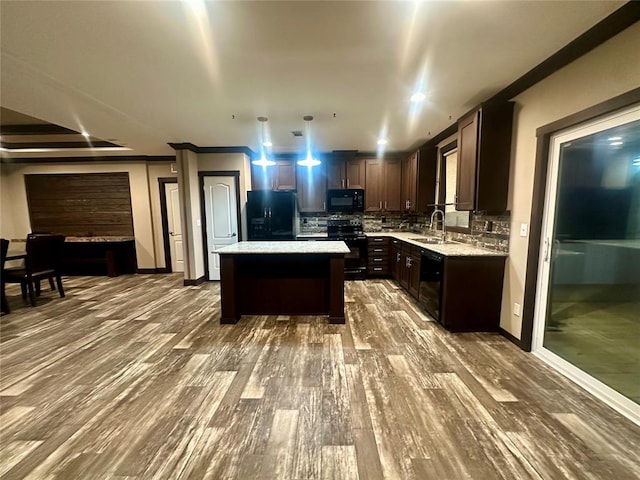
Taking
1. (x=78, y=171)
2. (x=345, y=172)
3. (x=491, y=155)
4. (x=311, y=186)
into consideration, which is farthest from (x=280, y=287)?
(x=78, y=171)

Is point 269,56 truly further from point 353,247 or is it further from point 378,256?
point 378,256

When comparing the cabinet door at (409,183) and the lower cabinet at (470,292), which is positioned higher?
the cabinet door at (409,183)

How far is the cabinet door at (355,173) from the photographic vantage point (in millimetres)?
5520

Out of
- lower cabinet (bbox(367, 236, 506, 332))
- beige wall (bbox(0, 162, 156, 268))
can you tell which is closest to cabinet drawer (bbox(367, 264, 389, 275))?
lower cabinet (bbox(367, 236, 506, 332))

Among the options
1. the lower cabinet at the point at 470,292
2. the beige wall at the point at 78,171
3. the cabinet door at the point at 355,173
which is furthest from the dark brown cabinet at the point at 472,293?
the beige wall at the point at 78,171

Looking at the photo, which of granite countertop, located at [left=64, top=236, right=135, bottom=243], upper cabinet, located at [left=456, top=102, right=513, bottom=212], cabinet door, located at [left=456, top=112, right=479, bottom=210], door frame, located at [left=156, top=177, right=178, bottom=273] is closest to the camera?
upper cabinet, located at [left=456, top=102, right=513, bottom=212]

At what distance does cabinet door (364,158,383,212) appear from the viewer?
18.1ft

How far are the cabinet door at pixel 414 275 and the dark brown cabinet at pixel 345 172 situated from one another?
2.12 m

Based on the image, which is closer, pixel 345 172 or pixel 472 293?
pixel 472 293

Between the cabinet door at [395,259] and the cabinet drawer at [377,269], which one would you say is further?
the cabinet drawer at [377,269]

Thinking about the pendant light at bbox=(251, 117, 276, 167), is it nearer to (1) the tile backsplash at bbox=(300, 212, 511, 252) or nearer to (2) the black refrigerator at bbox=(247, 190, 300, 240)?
(2) the black refrigerator at bbox=(247, 190, 300, 240)

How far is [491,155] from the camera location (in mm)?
2879

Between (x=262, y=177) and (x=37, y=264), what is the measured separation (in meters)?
3.82

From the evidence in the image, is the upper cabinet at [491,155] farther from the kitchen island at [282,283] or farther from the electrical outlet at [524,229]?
the kitchen island at [282,283]
